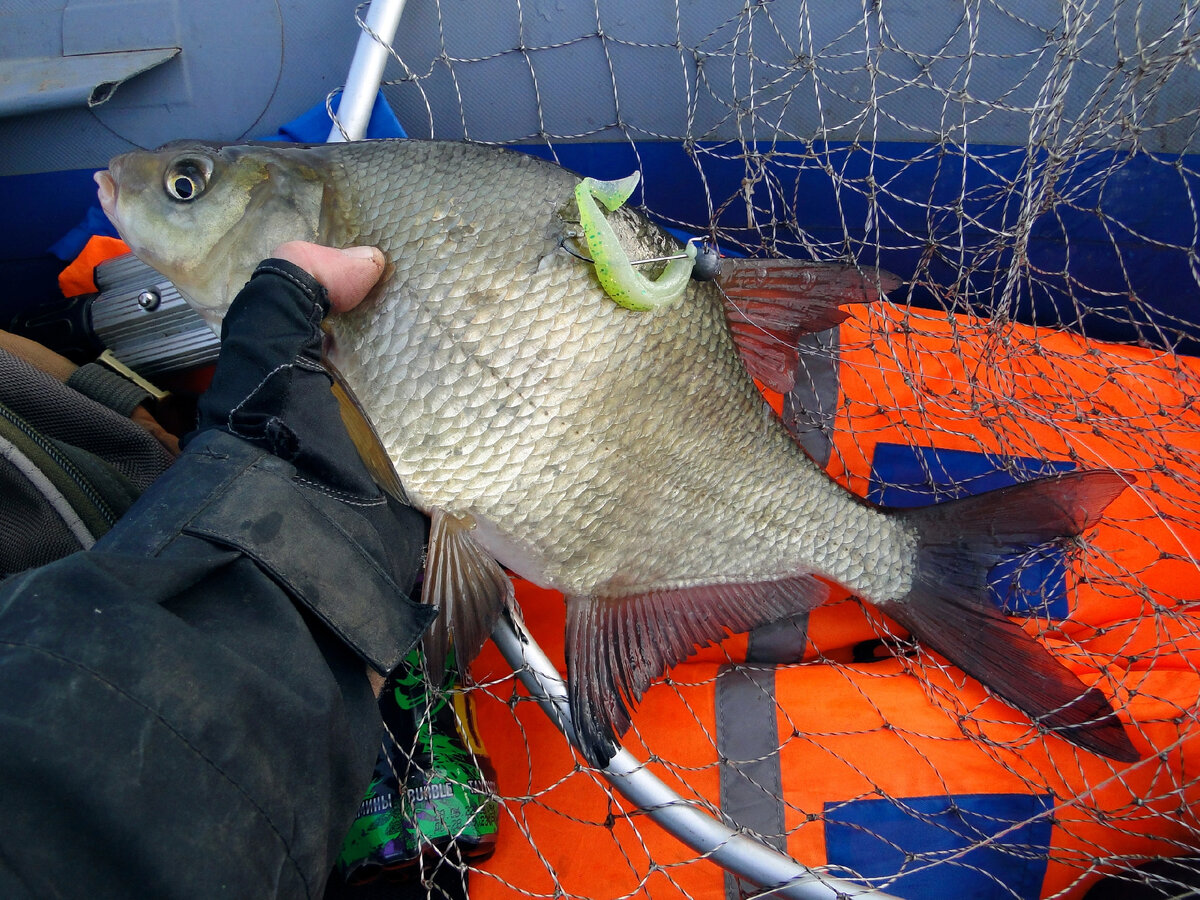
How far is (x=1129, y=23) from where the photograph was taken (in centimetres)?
170

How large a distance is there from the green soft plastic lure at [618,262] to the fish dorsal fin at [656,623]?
58 centimetres

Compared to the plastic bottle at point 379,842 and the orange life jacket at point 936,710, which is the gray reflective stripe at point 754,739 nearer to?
the orange life jacket at point 936,710

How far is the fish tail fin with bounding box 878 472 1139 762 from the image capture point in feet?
4.40

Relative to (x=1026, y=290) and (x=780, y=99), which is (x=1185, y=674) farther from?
(x=780, y=99)

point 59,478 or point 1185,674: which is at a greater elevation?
point 59,478

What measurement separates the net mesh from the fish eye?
0.70 meters

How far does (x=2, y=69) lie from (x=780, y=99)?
2010 millimetres

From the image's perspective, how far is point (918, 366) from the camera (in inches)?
69.7

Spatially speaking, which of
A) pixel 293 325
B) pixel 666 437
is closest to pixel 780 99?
pixel 666 437

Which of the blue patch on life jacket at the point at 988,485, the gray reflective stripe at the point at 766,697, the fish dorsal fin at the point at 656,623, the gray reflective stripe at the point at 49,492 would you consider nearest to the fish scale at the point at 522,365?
the fish dorsal fin at the point at 656,623

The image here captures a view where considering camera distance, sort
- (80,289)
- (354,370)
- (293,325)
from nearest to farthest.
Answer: (293,325), (354,370), (80,289)

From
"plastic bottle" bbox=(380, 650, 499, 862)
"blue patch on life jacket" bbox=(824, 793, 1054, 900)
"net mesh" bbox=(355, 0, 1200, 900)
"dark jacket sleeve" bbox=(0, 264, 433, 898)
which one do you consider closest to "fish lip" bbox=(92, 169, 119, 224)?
"dark jacket sleeve" bbox=(0, 264, 433, 898)

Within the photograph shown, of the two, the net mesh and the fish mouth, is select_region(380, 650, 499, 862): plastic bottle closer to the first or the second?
the net mesh

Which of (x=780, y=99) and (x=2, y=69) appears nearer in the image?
(x=780, y=99)
